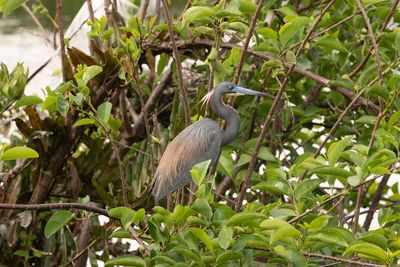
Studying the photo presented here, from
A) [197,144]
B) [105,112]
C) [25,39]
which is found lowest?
[25,39]

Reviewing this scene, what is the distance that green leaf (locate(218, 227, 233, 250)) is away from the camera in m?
1.93

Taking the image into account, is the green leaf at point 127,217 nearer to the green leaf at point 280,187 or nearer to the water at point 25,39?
the green leaf at point 280,187

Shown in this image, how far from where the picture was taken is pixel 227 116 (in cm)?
279

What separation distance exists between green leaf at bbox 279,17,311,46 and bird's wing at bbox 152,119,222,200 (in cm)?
38

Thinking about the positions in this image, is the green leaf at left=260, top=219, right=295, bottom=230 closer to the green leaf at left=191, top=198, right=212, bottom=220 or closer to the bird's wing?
the green leaf at left=191, top=198, right=212, bottom=220

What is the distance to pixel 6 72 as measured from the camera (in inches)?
88.0

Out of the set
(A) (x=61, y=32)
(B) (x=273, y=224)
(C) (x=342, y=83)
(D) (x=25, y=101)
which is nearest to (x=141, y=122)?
(A) (x=61, y=32)

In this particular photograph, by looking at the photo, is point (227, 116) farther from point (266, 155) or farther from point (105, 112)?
point (105, 112)

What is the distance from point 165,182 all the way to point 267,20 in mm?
981

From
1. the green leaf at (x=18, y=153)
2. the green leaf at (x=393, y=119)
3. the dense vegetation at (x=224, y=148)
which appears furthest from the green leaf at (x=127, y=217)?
the green leaf at (x=393, y=119)

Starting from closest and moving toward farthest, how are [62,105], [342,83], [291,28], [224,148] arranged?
1. [62,105]
2. [291,28]
3. [342,83]
4. [224,148]

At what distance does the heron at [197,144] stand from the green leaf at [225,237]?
699mm

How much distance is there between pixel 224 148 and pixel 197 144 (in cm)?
33

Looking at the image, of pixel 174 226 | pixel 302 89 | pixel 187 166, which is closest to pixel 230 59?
pixel 187 166
